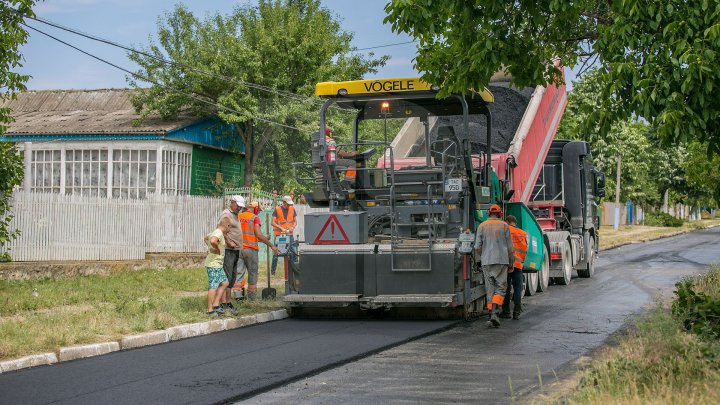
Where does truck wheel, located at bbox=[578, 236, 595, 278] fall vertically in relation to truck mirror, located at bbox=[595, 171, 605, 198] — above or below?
below

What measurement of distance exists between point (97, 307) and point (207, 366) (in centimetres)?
492

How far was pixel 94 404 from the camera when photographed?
7582mm

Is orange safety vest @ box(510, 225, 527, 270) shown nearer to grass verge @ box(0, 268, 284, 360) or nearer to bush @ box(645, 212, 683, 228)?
grass verge @ box(0, 268, 284, 360)

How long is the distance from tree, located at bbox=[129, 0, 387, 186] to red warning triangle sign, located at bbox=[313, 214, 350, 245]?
15054mm

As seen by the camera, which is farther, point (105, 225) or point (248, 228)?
point (105, 225)

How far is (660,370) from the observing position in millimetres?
7387

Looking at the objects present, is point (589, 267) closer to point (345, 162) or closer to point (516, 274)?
point (516, 274)

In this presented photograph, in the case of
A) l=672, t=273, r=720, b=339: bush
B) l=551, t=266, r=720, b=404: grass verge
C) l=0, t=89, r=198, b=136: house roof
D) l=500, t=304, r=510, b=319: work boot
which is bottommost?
Result: l=500, t=304, r=510, b=319: work boot

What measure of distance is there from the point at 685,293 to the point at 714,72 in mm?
3481

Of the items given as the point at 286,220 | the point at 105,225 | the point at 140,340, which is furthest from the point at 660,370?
the point at 105,225

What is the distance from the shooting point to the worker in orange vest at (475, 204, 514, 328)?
1329 centimetres

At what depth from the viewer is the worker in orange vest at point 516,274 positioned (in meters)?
14.1

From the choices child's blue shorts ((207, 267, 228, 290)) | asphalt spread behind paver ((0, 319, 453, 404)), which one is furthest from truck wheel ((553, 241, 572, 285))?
child's blue shorts ((207, 267, 228, 290))

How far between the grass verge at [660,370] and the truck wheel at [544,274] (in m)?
8.68
